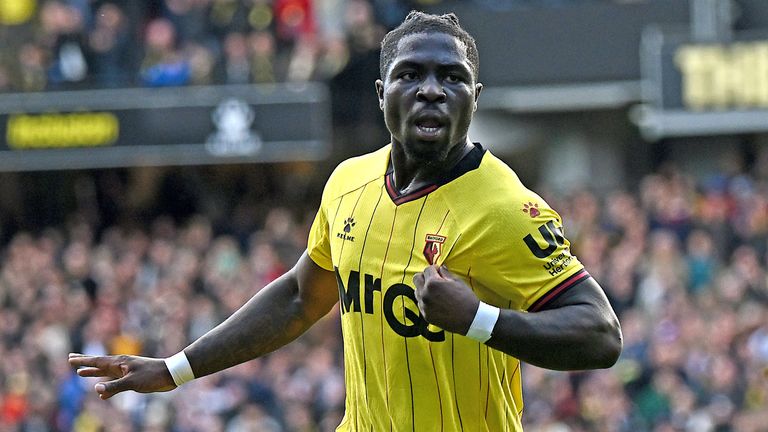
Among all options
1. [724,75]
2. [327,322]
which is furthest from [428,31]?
[724,75]

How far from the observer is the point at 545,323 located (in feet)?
14.1

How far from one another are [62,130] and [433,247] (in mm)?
15287

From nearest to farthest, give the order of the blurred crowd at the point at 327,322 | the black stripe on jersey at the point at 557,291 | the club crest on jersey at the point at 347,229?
the black stripe on jersey at the point at 557,291
the club crest on jersey at the point at 347,229
the blurred crowd at the point at 327,322

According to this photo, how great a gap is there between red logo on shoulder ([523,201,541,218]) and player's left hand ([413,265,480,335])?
38 cm

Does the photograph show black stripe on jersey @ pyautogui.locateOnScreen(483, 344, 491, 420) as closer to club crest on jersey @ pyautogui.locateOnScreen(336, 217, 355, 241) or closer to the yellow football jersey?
the yellow football jersey

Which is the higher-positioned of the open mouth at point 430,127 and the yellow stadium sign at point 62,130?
the open mouth at point 430,127

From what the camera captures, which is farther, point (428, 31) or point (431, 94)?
Answer: point (428, 31)

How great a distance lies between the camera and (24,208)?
20.9m

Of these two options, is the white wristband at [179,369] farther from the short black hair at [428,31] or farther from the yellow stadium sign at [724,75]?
the yellow stadium sign at [724,75]

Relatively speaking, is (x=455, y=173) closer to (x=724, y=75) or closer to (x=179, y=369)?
(x=179, y=369)

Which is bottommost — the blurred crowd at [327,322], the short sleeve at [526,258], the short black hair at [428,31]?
the blurred crowd at [327,322]

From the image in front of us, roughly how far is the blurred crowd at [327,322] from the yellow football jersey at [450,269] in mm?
8444

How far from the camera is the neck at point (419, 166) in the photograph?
182 inches

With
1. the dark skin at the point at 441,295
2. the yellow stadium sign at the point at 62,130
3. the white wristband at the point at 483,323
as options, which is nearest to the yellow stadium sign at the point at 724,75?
the yellow stadium sign at the point at 62,130
